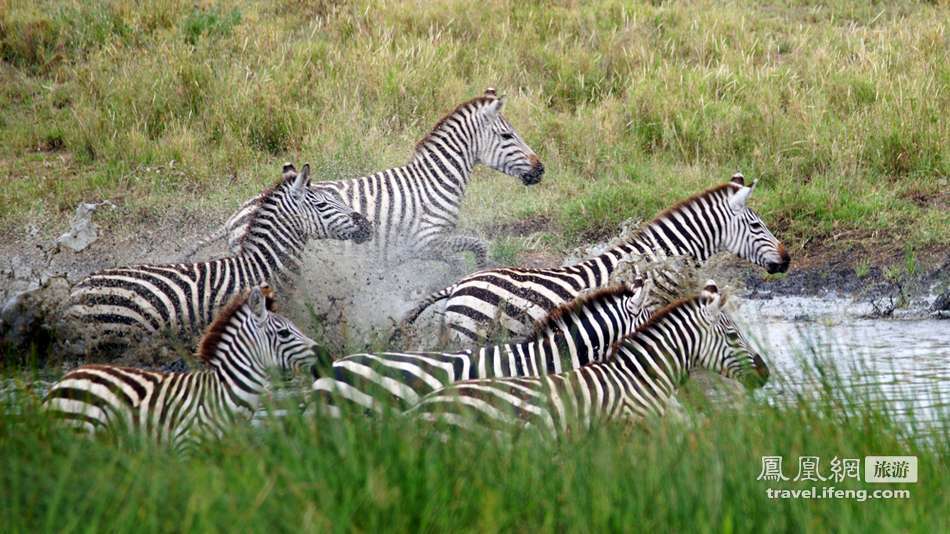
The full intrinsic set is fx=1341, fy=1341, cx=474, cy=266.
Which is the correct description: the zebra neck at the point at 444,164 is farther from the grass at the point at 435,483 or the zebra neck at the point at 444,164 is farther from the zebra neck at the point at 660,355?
the grass at the point at 435,483

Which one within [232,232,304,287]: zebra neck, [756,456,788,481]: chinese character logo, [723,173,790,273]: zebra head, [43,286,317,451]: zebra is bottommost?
[756,456,788,481]: chinese character logo

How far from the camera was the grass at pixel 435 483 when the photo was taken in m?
3.58

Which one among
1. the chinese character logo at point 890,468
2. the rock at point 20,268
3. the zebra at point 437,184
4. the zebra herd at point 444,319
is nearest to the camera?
the chinese character logo at point 890,468

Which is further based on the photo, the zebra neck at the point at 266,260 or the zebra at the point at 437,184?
the zebra at the point at 437,184

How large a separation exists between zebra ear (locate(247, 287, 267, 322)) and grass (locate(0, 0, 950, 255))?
4.90 meters

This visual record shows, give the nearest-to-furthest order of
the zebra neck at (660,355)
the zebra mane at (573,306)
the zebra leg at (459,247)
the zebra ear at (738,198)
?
1. the zebra neck at (660,355)
2. the zebra mane at (573,306)
3. the zebra ear at (738,198)
4. the zebra leg at (459,247)

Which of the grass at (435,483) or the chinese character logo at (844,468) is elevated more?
the chinese character logo at (844,468)

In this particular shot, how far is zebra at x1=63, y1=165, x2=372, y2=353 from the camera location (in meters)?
7.70

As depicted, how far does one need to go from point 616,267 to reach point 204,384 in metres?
2.71

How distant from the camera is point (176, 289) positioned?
25.4 ft

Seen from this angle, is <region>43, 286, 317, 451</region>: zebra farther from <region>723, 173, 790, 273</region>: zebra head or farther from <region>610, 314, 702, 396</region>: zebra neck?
<region>723, 173, 790, 273</region>: zebra head

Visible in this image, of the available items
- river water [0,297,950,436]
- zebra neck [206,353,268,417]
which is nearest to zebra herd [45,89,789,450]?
zebra neck [206,353,268,417]

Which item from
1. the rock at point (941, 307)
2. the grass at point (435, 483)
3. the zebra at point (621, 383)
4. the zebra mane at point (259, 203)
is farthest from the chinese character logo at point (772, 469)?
the rock at point (941, 307)

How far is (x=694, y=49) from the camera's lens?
14.0 metres
